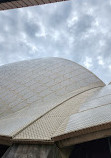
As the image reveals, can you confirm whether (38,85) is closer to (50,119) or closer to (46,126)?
(50,119)

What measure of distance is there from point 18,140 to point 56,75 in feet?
26.4

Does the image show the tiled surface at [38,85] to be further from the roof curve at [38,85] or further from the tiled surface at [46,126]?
the tiled surface at [46,126]

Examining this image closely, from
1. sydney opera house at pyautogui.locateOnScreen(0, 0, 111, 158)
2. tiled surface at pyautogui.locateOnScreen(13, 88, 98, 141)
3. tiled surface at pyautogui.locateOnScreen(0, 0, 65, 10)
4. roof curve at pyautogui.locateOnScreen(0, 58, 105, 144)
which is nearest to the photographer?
sydney opera house at pyautogui.locateOnScreen(0, 0, 111, 158)

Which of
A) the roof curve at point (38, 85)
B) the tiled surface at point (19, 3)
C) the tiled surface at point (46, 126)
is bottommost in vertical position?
the tiled surface at point (46, 126)

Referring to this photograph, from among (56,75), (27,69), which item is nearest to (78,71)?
(56,75)

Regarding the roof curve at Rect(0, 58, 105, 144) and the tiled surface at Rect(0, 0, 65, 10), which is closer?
the tiled surface at Rect(0, 0, 65, 10)

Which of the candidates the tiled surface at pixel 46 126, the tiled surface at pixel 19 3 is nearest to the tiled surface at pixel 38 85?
the tiled surface at pixel 46 126

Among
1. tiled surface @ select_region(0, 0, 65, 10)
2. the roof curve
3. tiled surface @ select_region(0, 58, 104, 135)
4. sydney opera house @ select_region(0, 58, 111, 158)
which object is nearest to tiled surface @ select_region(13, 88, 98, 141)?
sydney opera house @ select_region(0, 58, 111, 158)

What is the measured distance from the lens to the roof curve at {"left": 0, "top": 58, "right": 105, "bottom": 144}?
310 inches

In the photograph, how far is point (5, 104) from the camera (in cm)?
836

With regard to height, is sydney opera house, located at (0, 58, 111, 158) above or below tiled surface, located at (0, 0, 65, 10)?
below

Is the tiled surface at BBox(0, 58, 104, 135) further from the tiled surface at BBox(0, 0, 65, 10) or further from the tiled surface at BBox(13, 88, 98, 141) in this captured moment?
the tiled surface at BBox(0, 0, 65, 10)

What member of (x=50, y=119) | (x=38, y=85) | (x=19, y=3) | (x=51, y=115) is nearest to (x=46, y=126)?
(x=50, y=119)

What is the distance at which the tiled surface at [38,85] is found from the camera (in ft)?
26.0
